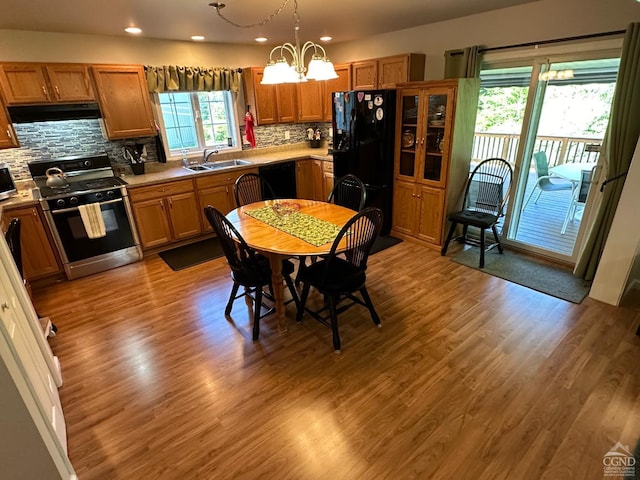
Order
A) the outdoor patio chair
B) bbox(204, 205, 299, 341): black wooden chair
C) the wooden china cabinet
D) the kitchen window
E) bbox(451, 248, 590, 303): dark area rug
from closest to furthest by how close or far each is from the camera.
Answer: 1. bbox(204, 205, 299, 341): black wooden chair
2. bbox(451, 248, 590, 303): dark area rug
3. the wooden china cabinet
4. the outdoor patio chair
5. the kitchen window

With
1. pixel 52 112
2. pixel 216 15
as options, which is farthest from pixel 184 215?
pixel 216 15

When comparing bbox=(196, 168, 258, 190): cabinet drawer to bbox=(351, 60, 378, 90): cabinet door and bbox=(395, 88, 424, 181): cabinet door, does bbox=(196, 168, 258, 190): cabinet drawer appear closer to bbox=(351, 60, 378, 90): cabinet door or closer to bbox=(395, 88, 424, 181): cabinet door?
bbox=(351, 60, 378, 90): cabinet door

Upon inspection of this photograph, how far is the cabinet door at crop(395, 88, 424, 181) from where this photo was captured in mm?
3697

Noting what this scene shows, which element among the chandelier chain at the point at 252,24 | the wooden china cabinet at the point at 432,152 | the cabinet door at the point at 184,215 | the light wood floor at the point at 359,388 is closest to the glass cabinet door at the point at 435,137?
the wooden china cabinet at the point at 432,152

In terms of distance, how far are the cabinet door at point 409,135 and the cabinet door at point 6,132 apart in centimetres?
391

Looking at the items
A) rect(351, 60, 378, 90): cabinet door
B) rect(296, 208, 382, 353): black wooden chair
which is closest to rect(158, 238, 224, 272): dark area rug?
rect(296, 208, 382, 353): black wooden chair

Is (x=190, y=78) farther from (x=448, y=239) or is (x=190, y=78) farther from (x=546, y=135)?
(x=546, y=135)

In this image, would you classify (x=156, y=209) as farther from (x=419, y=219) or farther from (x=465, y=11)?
(x=465, y=11)

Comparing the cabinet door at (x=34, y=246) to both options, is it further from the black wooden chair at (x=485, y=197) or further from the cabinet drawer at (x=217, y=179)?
the black wooden chair at (x=485, y=197)

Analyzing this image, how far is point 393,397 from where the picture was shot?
2.01 m

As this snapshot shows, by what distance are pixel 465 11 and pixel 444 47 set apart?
478mm

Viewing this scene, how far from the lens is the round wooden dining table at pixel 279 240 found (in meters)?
2.22

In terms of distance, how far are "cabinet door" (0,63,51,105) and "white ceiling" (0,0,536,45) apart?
0.35 m

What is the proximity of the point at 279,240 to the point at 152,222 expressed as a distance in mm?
2226
